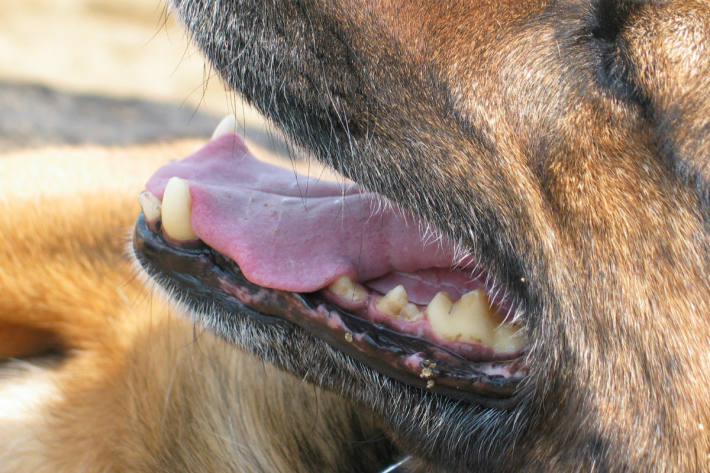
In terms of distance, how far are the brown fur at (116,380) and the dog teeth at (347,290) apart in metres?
0.53

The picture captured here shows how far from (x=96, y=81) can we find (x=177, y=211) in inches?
229

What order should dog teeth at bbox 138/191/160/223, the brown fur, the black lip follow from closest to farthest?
the black lip → dog teeth at bbox 138/191/160/223 → the brown fur

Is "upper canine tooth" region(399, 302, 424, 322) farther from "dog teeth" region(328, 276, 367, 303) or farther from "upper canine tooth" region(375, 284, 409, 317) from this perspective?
"dog teeth" region(328, 276, 367, 303)

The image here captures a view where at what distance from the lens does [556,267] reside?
2121 millimetres

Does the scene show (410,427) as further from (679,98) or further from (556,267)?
(679,98)

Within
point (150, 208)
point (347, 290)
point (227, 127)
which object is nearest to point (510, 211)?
point (347, 290)

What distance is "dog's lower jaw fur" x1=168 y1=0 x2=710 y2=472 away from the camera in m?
2.04

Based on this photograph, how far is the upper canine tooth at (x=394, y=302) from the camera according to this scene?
7.29 feet

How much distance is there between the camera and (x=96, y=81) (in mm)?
7695

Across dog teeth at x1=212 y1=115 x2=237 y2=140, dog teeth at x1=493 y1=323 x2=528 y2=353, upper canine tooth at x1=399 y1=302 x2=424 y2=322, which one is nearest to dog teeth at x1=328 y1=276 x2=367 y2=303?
upper canine tooth at x1=399 y1=302 x2=424 y2=322

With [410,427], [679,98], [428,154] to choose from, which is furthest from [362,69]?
[410,427]

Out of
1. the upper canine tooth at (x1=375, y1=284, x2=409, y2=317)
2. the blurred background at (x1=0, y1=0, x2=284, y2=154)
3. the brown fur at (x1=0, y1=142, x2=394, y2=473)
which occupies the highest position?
the upper canine tooth at (x1=375, y1=284, x2=409, y2=317)

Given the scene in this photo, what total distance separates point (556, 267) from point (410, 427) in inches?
21.3

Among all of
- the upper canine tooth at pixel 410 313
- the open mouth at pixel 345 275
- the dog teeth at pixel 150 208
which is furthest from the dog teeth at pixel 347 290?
the dog teeth at pixel 150 208
